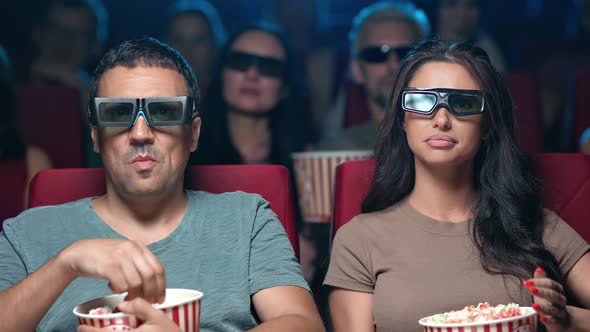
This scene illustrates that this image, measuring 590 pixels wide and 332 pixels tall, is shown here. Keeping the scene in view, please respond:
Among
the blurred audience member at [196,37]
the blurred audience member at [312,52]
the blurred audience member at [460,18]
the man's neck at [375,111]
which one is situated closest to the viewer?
the man's neck at [375,111]

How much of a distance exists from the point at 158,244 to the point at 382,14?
Answer: 2.26m

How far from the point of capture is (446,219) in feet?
7.23

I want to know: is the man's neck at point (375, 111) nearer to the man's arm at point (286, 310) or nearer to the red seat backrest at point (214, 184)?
the red seat backrest at point (214, 184)

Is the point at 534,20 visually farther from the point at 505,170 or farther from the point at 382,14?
the point at 505,170

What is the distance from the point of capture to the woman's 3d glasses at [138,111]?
2.00 m

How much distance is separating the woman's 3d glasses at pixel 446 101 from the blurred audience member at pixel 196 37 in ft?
9.13

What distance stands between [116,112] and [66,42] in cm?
307

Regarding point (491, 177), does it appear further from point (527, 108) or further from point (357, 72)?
point (357, 72)

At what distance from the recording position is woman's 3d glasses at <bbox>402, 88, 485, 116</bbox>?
6.93 feet

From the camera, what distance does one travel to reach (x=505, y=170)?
7.37ft

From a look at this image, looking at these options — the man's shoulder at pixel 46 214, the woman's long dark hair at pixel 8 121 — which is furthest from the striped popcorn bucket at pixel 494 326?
the woman's long dark hair at pixel 8 121

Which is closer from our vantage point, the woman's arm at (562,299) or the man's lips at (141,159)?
the woman's arm at (562,299)

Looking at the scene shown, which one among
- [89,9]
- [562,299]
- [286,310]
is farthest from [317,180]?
[89,9]

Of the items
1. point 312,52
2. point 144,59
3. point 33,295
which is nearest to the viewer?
point 33,295
